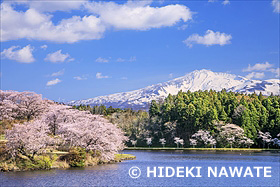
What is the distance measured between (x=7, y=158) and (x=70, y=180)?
9.42m

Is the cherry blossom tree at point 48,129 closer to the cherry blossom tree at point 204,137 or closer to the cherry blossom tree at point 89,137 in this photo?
the cherry blossom tree at point 89,137

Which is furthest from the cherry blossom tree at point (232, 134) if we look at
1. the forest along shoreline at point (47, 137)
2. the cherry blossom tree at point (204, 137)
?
the forest along shoreline at point (47, 137)

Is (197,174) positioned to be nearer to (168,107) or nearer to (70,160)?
(70,160)

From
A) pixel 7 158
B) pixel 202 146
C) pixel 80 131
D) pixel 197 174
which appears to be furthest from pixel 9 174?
pixel 202 146

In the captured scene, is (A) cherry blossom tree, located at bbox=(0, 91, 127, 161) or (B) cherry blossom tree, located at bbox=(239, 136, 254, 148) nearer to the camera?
(A) cherry blossom tree, located at bbox=(0, 91, 127, 161)

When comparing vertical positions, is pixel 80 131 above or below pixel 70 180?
above

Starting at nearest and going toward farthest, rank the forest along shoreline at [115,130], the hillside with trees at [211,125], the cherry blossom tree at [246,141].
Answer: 1. the forest along shoreline at [115,130]
2. the cherry blossom tree at [246,141]
3. the hillside with trees at [211,125]

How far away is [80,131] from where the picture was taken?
131 ft

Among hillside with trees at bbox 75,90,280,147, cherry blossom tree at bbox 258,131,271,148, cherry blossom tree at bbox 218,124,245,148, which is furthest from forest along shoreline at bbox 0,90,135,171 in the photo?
cherry blossom tree at bbox 258,131,271,148

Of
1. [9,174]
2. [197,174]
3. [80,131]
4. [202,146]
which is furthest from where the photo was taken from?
[202,146]

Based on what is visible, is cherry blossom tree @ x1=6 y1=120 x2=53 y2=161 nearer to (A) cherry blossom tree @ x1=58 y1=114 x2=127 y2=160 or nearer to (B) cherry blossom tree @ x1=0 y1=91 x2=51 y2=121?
(A) cherry blossom tree @ x1=58 y1=114 x2=127 y2=160

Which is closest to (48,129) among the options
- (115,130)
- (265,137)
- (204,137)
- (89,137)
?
(89,137)

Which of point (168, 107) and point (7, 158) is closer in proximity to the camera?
point (7, 158)

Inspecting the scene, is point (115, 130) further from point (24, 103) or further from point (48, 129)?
point (24, 103)
